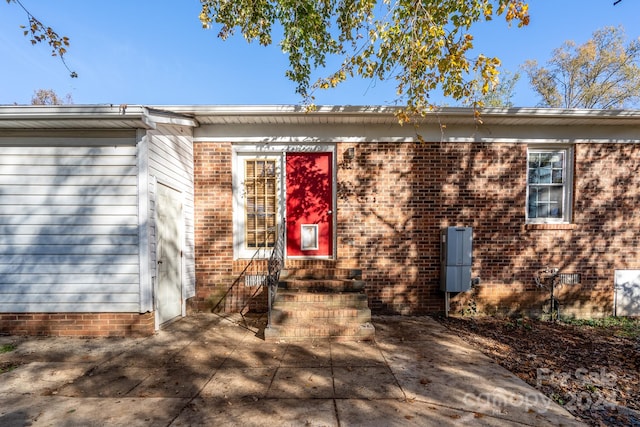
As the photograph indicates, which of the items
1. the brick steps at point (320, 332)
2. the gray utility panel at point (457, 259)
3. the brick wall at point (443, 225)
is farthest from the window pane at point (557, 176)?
the brick steps at point (320, 332)

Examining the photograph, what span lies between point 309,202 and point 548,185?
16.2 ft

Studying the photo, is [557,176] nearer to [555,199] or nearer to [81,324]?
[555,199]

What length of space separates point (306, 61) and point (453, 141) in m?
3.57

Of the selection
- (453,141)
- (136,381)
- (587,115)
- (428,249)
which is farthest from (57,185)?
(587,115)

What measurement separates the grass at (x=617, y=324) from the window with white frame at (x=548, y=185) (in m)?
1.99

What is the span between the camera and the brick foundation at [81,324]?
465 cm

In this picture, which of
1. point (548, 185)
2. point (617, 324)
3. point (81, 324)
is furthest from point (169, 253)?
point (617, 324)

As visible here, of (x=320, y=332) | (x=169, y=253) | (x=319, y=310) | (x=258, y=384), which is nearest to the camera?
(x=258, y=384)

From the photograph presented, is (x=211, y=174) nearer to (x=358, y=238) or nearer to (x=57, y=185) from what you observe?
(x=57, y=185)

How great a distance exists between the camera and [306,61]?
6562 mm

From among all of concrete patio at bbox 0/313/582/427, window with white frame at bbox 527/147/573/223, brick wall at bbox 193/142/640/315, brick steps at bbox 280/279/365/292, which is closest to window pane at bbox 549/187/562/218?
window with white frame at bbox 527/147/573/223

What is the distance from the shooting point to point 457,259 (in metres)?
5.65

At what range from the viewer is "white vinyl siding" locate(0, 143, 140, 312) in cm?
464

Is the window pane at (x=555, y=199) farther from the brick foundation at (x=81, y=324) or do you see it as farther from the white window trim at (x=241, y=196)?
the brick foundation at (x=81, y=324)
